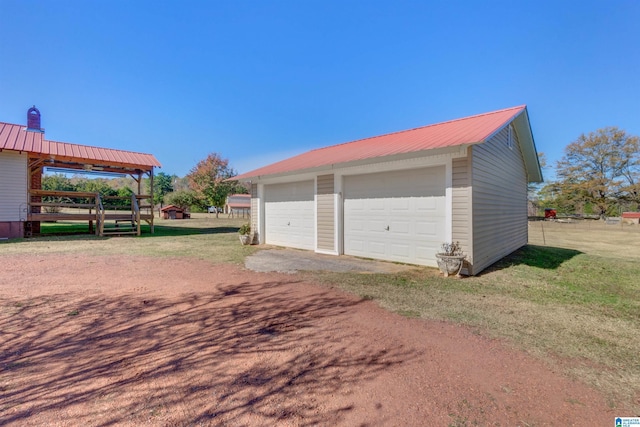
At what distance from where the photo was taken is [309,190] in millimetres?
9352

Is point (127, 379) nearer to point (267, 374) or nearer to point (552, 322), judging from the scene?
point (267, 374)

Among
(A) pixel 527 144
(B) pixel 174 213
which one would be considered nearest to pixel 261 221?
(A) pixel 527 144

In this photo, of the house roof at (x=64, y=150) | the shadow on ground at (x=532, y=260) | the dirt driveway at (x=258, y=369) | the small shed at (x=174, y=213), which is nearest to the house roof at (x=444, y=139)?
the shadow on ground at (x=532, y=260)

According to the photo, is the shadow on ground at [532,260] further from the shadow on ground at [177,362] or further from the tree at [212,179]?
the tree at [212,179]

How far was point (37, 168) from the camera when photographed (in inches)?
531

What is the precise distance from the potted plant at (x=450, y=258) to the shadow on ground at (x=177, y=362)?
2894 millimetres

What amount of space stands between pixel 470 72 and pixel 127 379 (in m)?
13.8

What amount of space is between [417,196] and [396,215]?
0.73 metres

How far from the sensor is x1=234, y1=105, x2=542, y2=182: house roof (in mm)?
6144

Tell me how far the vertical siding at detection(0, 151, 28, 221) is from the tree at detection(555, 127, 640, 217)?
47.0 metres

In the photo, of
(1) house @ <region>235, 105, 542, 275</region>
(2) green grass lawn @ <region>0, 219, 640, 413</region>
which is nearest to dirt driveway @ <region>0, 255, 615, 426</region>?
(2) green grass lawn @ <region>0, 219, 640, 413</region>

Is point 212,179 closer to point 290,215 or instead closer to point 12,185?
point 12,185

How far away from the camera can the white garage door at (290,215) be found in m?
9.36

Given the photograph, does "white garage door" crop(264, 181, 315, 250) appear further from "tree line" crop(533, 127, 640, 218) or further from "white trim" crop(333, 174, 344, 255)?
"tree line" crop(533, 127, 640, 218)
